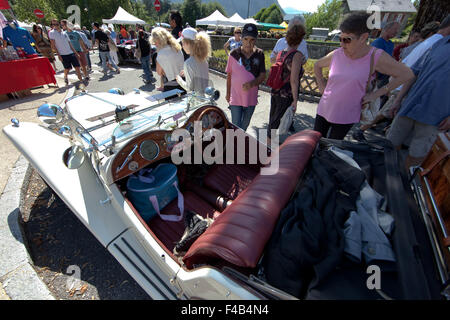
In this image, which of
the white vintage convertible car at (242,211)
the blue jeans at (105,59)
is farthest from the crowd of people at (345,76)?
the blue jeans at (105,59)

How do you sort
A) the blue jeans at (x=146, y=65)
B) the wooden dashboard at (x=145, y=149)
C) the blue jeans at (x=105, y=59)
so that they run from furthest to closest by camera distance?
the blue jeans at (x=105, y=59), the blue jeans at (x=146, y=65), the wooden dashboard at (x=145, y=149)

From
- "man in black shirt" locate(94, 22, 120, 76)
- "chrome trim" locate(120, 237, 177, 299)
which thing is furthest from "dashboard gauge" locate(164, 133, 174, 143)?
"man in black shirt" locate(94, 22, 120, 76)

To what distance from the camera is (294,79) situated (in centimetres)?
295

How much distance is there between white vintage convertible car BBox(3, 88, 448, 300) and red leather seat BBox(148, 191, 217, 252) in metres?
0.01

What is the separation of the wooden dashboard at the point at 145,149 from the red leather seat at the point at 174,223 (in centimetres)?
54

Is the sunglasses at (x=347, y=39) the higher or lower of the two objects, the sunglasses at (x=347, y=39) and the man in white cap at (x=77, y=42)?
the higher

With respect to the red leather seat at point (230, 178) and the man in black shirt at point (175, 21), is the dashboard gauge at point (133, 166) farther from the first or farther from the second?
the man in black shirt at point (175, 21)

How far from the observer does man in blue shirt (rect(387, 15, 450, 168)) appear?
238 cm

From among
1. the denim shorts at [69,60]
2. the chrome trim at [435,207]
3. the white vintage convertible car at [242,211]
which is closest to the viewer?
the white vintage convertible car at [242,211]

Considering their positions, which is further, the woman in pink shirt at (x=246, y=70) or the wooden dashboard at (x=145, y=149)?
the woman in pink shirt at (x=246, y=70)

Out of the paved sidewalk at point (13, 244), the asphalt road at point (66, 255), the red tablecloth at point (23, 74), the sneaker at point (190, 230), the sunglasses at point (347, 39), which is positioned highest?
the sunglasses at point (347, 39)

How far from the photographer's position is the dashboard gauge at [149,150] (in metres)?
1.85

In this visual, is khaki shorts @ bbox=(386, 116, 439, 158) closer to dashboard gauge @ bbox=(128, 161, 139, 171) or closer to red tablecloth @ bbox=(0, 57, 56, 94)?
dashboard gauge @ bbox=(128, 161, 139, 171)
